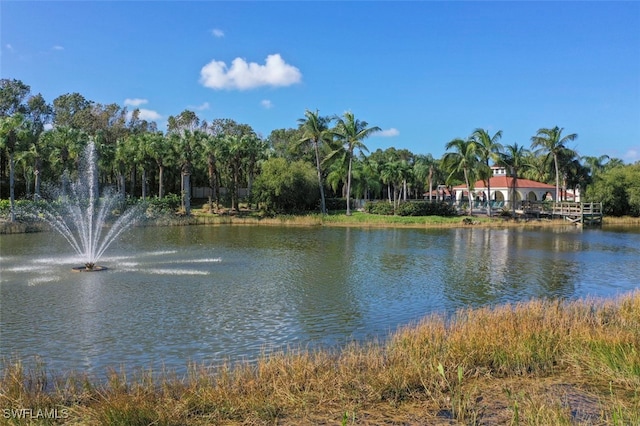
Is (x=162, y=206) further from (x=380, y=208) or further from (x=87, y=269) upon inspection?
(x=87, y=269)

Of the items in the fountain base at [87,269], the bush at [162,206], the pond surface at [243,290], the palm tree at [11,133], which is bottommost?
the pond surface at [243,290]

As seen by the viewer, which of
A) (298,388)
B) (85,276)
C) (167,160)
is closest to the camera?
(298,388)

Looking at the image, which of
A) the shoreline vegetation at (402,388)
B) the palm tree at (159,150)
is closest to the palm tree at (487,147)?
the palm tree at (159,150)

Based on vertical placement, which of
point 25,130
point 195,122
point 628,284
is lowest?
point 628,284

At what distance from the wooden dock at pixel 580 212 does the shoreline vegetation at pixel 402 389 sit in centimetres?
5617

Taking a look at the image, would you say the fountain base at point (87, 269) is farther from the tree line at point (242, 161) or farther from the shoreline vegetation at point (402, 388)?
the tree line at point (242, 161)

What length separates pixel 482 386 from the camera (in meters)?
7.78

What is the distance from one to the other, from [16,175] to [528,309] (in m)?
68.4

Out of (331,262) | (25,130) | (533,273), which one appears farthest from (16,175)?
(533,273)

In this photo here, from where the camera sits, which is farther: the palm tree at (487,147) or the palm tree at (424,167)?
the palm tree at (424,167)

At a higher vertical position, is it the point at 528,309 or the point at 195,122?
the point at 195,122

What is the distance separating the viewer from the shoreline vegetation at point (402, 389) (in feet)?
21.2

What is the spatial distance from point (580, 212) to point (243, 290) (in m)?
54.1

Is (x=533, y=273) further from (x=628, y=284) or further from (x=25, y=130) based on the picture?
(x=25, y=130)
